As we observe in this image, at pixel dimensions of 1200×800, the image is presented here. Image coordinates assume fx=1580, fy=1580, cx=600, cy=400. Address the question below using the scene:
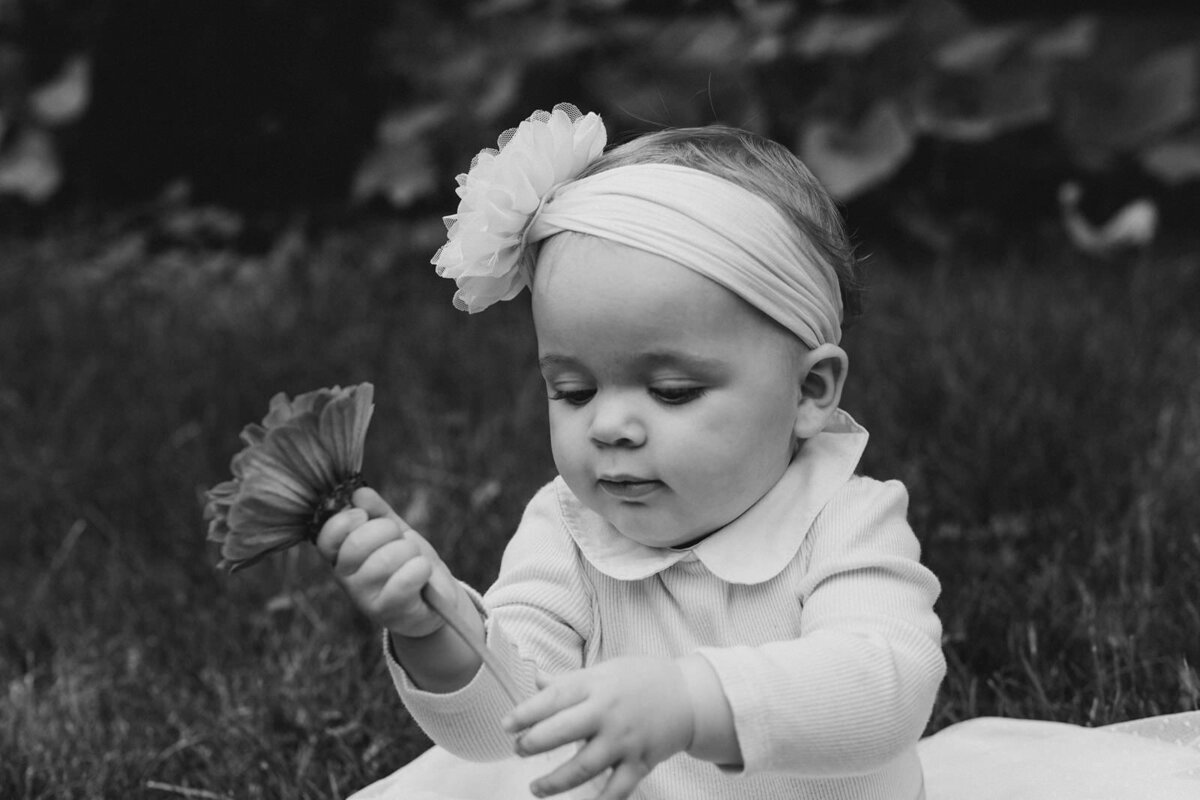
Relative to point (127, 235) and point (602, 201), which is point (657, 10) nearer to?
point (127, 235)

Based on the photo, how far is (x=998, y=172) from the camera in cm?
463

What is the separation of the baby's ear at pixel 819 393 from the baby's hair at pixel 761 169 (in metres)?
0.11

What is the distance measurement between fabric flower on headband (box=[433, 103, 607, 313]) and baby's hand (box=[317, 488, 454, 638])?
38 cm

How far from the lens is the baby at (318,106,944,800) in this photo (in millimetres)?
1498

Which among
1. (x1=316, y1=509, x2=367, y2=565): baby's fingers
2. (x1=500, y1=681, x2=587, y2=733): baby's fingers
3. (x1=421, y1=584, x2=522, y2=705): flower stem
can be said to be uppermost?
(x1=316, y1=509, x2=367, y2=565): baby's fingers

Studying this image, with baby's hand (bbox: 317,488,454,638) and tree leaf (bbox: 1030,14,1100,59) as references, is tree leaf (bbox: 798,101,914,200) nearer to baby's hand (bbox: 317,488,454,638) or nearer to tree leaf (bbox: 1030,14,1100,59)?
tree leaf (bbox: 1030,14,1100,59)

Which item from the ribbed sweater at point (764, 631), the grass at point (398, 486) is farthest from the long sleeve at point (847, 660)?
the grass at point (398, 486)

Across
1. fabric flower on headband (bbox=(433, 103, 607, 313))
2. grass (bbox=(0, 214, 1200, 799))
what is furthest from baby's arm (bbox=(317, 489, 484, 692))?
grass (bbox=(0, 214, 1200, 799))

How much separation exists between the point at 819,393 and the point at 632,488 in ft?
0.88

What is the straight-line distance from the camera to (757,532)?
175 centimetres

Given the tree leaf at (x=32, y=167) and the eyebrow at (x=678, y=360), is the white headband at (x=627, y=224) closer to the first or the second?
the eyebrow at (x=678, y=360)

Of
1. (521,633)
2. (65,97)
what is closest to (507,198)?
(521,633)

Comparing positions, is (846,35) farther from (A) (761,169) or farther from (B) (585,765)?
(B) (585,765)

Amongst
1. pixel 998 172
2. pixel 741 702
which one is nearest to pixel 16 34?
pixel 998 172
